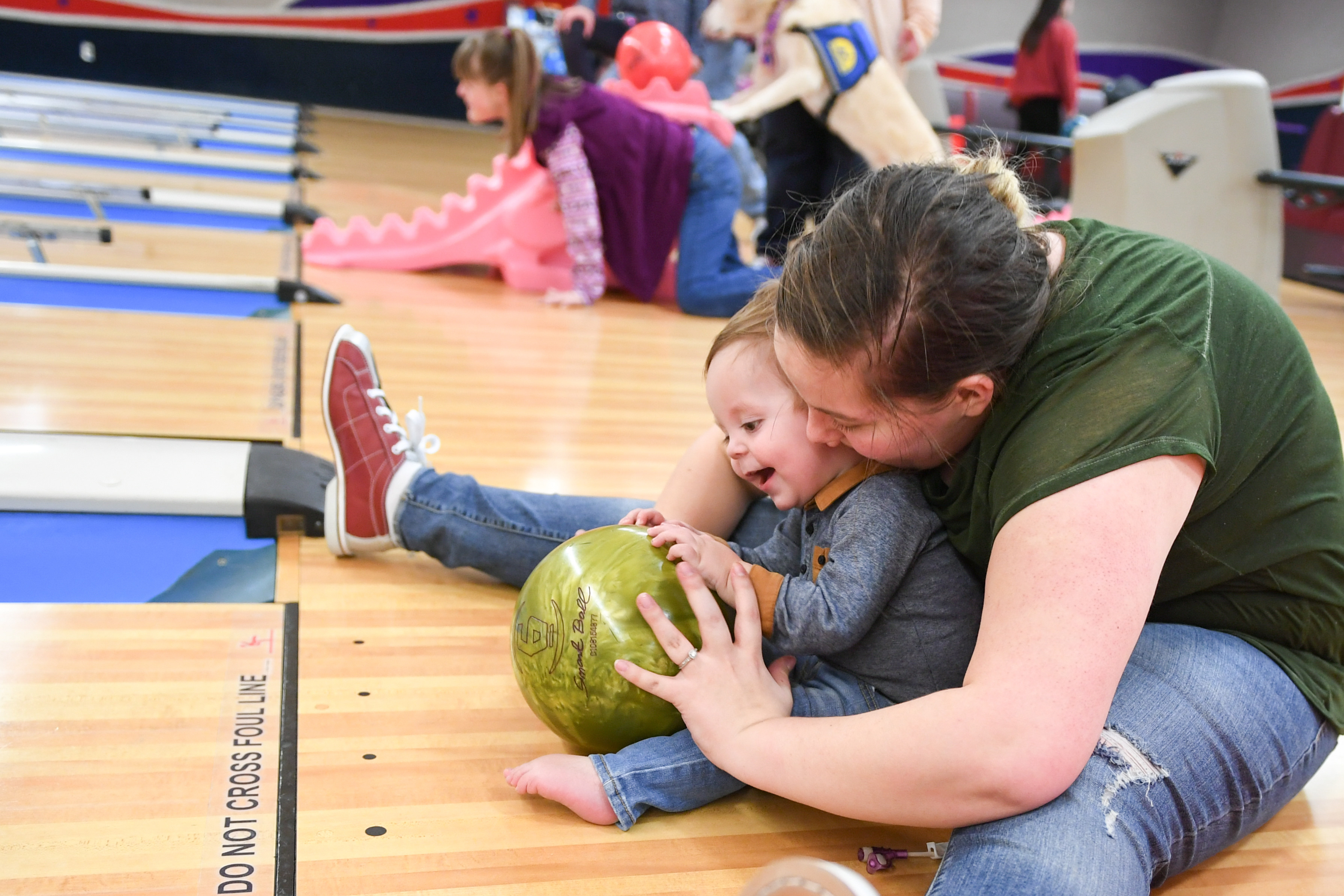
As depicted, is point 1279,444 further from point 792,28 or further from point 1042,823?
point 792,28

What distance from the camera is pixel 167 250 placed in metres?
4.43

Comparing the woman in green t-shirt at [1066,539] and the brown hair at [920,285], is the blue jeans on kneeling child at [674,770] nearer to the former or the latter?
the woman in green t-shirt at [1066,539]

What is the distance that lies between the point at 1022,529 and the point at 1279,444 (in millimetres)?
368

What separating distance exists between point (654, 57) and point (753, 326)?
3.56 metres

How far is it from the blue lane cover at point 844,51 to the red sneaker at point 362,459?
324cm

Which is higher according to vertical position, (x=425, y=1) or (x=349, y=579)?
(x=425, y=1)

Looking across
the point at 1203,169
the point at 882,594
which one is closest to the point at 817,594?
the point at 882,594

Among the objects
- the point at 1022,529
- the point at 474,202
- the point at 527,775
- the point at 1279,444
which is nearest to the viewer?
the point at 1022,529

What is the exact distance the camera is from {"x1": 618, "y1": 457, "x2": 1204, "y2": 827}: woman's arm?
3.31ft

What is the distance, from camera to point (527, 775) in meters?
1.37

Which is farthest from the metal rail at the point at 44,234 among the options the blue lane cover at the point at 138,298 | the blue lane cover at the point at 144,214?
the blue lane cover at the point at 144,214

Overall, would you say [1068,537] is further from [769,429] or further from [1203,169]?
Result: [1203,169]

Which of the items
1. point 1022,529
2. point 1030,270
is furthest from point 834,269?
point 1022,529

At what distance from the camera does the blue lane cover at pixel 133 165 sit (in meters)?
6.20
